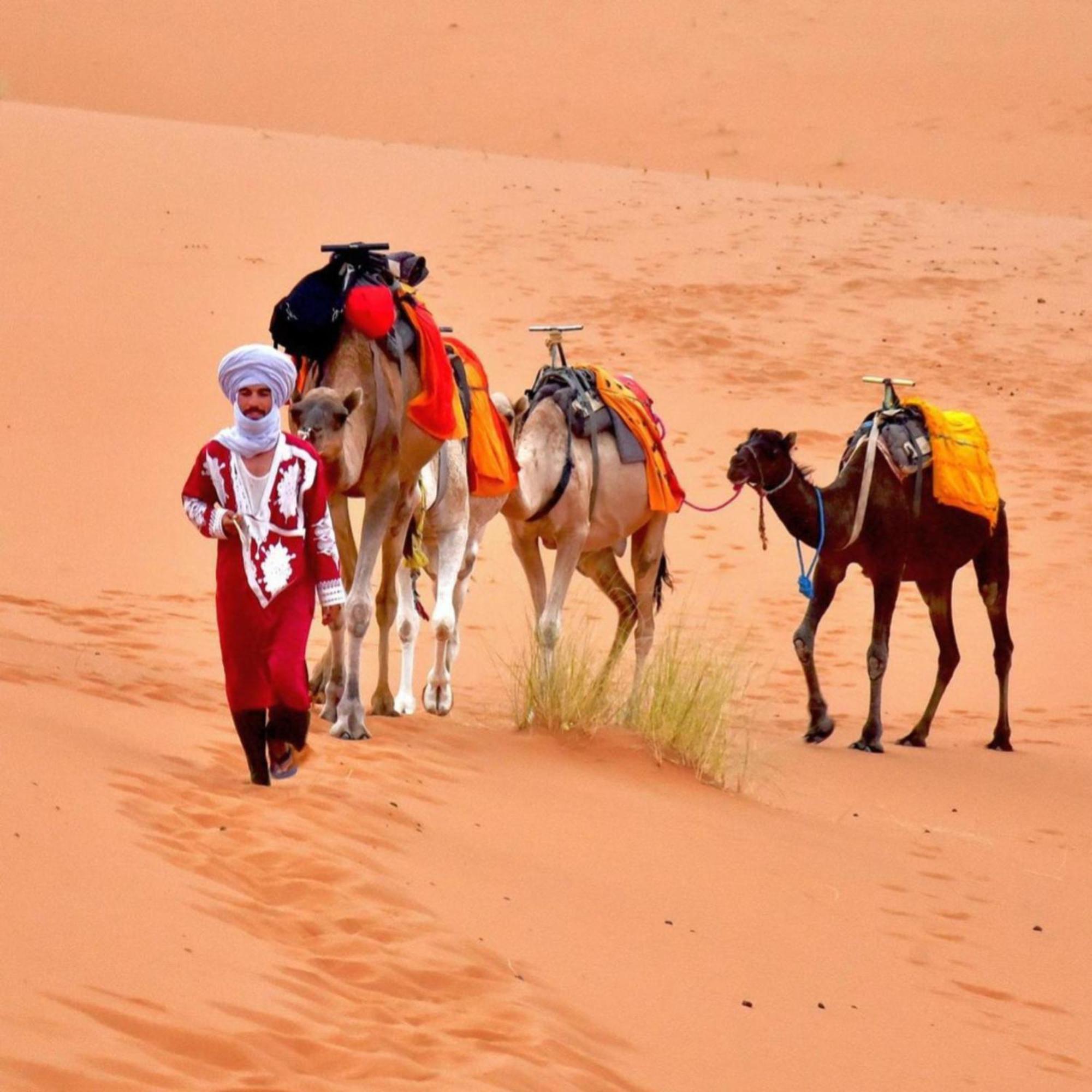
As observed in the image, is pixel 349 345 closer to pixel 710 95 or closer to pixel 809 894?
pixel 809 894

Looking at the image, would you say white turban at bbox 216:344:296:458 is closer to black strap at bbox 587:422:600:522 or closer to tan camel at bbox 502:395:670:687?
tan camel at bbox 502:395:670:687

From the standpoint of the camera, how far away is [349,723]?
8820mm

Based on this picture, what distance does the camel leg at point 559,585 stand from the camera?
10.8m

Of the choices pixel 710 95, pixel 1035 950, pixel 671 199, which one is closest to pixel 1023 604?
pixel 1035 950

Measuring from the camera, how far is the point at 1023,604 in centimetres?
1775

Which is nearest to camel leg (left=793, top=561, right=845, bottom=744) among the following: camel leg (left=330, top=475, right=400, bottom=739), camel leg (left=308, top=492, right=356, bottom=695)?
camel leg (left=308, top=492, right=356, bottom=695)

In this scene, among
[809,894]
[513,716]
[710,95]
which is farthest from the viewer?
[710,95]

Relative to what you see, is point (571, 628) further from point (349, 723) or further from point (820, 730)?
point (349, 723)

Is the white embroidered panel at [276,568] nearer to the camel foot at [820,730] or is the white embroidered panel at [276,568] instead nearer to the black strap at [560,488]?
the black strap at [560,488]

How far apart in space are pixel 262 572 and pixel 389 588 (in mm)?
3045

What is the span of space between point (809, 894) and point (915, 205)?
22590mm

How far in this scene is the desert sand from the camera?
5.34m

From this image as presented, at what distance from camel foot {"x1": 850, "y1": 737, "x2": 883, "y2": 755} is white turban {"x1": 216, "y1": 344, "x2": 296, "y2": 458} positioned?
6186 mm

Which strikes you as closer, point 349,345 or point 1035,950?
point 1035,950
